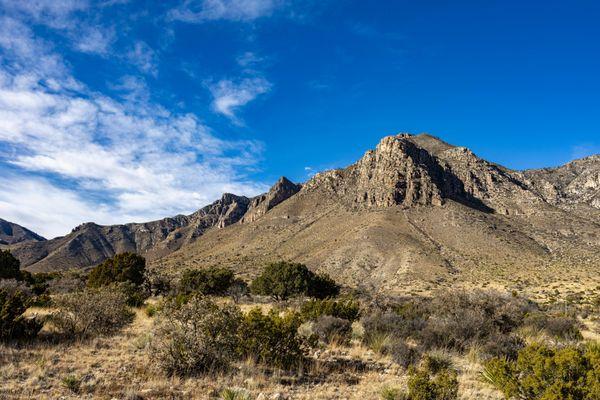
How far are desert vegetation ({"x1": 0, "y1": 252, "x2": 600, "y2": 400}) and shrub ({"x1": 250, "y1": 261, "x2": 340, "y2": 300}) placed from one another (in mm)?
17240

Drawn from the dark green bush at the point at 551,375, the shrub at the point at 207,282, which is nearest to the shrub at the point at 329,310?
the dark green bush at the point at 551,375

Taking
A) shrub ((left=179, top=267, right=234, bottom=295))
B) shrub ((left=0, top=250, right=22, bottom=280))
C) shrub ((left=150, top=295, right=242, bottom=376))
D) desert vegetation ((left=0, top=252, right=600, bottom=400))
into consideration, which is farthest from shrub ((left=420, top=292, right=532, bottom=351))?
shrub ((left=0, top=250, right=22, bottom=280))

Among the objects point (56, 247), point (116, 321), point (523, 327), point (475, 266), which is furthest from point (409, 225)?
point (56, 247)

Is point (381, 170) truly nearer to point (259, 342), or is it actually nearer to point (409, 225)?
point (409, 225)

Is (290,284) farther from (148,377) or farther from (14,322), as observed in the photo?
(148,377)

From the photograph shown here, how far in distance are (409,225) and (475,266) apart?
86.0 ft

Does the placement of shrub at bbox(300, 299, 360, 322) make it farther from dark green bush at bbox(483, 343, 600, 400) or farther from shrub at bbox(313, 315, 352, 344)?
dark green bush at bbox(483, 343, 600, 400)

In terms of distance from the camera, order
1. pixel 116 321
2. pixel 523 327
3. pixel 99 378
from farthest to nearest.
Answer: pixel 523 327 → pixel 116 321 → pixel 99 378

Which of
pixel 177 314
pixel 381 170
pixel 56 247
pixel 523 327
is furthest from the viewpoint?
pixel 56 247

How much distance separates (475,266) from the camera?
67812 mm

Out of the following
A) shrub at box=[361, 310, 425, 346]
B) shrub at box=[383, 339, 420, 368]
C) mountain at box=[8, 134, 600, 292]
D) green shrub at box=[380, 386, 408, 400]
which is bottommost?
green shrub at box=[380, 386, 408, 400]

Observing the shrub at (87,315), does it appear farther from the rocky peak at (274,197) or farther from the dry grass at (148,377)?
the rocky peak at (274,197)

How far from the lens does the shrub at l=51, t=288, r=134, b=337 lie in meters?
11.0

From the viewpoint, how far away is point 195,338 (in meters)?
8.25
